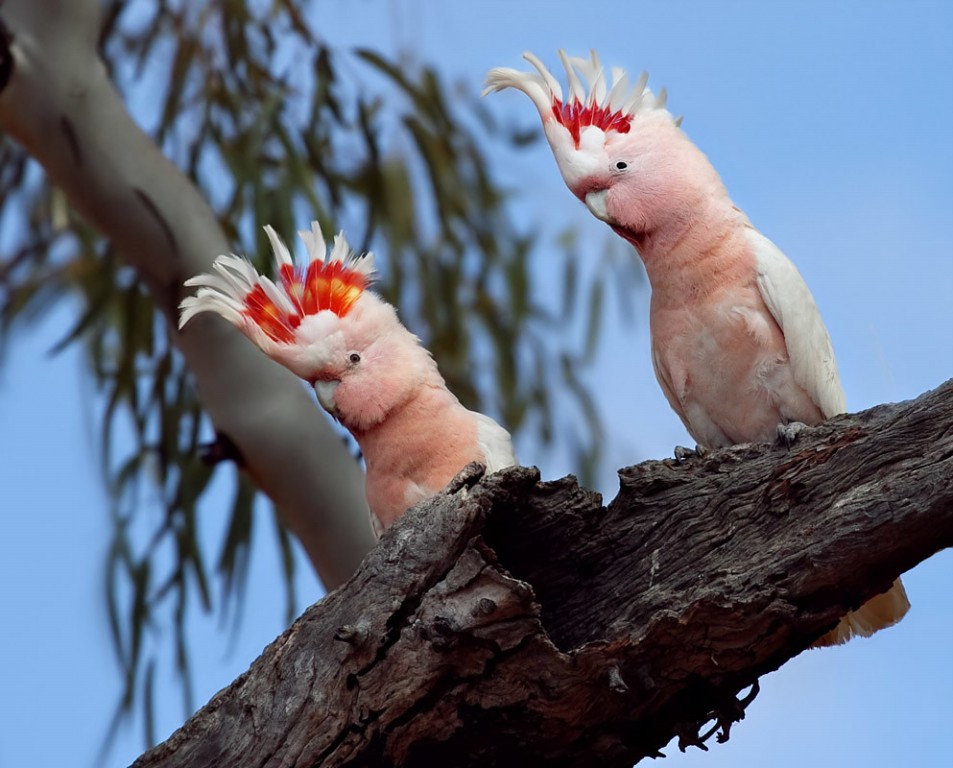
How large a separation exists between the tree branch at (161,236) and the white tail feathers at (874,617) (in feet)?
4.91

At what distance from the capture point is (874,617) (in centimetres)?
182

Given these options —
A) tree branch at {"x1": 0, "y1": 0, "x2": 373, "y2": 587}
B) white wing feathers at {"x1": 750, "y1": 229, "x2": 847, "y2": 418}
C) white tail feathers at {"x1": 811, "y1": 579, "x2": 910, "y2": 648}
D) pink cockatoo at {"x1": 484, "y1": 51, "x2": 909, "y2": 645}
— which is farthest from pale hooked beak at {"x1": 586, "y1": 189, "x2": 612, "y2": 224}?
tree branch at {"x1": 0, "y1": 0, "x2": 373, "y2": 587}

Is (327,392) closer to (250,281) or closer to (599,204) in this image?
(250,281)

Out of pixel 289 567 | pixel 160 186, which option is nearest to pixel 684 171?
pixel 160 186

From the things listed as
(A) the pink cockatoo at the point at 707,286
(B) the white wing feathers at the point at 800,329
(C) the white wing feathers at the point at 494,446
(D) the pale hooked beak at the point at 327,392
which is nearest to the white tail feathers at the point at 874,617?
(A) the pink cockatoo at the point at 707,286

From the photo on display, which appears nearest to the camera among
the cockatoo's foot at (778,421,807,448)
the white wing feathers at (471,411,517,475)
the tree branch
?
the cockatoo's foot at (778,421,807,448)

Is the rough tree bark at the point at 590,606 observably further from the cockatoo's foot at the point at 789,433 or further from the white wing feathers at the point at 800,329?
the white wing feathers at the point at 800,329

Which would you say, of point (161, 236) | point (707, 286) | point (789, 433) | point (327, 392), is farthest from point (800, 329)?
point (161, 236)

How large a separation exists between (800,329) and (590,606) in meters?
0.55

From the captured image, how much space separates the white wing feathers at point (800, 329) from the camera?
185 cm

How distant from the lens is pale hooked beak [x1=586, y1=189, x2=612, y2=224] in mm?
1905

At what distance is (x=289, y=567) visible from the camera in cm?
368

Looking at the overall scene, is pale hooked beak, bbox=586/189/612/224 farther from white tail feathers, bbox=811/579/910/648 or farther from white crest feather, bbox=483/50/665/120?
white tail feathers, bbox=811/579/910/648

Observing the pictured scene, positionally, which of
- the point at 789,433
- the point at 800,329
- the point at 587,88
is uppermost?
the point at 587,88
